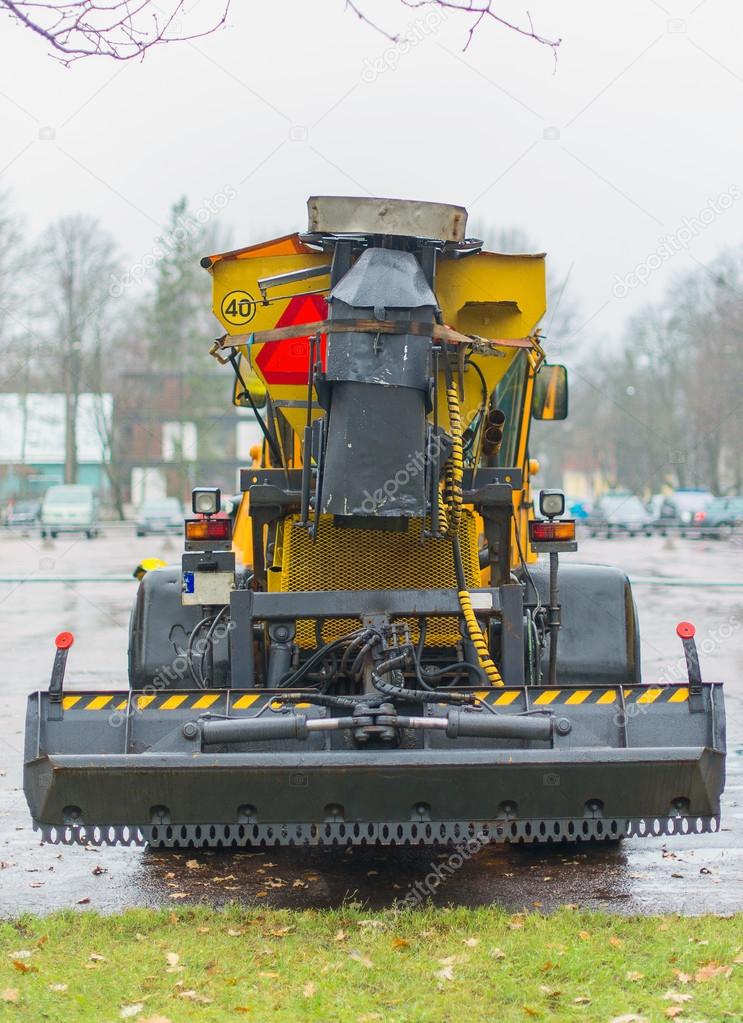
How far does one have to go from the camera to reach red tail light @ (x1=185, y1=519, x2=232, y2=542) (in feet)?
22.9

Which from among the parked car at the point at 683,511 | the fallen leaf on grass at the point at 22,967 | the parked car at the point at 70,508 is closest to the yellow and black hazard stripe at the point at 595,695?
the fallen leaf on grass at the point at 22,967

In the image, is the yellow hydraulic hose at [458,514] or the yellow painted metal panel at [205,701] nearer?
the yellow painted metal panel at [205,701]

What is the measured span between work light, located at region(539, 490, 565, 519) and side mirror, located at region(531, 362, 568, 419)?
3.05 feet

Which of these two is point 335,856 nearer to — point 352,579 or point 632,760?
point 352,579

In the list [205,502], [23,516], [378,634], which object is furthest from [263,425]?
[23,516]

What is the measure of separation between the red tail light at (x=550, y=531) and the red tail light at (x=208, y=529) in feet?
5.12

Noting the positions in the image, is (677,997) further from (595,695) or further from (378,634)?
(378,634)

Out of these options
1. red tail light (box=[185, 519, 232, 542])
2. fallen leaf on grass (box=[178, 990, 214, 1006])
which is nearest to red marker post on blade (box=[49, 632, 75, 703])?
red tail light (box=[185, 519, 232, 542])

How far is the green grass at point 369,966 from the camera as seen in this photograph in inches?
177

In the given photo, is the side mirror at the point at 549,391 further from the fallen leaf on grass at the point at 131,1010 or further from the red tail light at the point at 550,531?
the fallen leaf on grass at the point at 131,1010

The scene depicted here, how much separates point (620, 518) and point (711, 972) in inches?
1772

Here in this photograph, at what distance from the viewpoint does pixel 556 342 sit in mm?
57750

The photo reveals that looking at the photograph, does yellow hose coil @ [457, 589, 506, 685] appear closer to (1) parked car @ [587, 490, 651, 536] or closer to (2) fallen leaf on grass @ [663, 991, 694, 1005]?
(2) fallen leaf on grass @ [663, 991, 694, 1005]

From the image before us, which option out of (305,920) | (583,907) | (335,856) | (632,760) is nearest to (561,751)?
(632,760)
